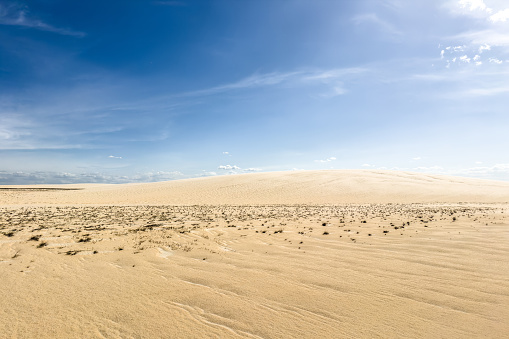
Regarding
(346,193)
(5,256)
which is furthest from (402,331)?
(346,193)

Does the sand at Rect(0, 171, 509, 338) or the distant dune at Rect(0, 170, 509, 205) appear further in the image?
the distant dune at Rect(0, 170, 509, 205)

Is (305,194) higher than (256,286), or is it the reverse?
(305,194)

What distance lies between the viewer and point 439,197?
30.7 metres

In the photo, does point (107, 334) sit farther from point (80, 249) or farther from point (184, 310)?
point (80, 249)

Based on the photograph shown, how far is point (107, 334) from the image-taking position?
304cm

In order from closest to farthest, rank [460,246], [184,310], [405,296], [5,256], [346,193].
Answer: [184,310]
[405,296]
[5,256]
[460,246]
[346,193]

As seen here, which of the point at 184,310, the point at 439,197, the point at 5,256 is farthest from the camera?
the point at 439,197

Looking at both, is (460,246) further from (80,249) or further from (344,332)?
(80,249)

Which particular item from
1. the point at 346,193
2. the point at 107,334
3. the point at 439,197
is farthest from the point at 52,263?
the point at 439,197

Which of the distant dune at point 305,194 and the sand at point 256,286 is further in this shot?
the distant dune at point 305,194

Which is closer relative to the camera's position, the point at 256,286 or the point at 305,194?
the point at 256,286

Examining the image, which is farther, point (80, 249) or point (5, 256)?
point (80, 249)

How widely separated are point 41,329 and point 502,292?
6.57m

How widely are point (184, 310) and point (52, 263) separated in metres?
4.02
